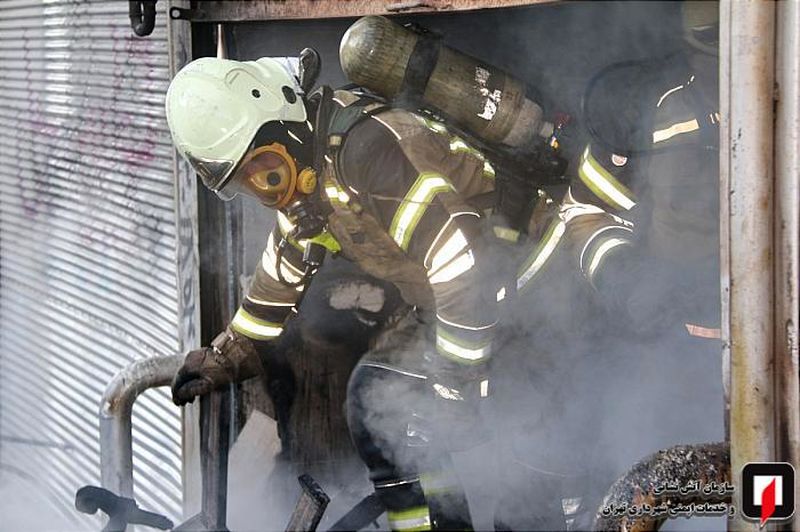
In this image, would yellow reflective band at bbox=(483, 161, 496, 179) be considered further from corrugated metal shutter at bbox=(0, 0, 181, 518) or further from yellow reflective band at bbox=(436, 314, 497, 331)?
corrugated metal shutter at bbox=(0, 0, 181, 518)

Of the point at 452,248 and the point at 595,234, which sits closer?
the point at 452,248

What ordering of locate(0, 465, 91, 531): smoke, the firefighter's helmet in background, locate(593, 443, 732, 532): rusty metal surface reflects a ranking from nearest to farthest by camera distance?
locate(593, 443, 732, 532): rusty metal surface < the firefighter's helmet in background < locate(0, 465, 91, 531): smoke

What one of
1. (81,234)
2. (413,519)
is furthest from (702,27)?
(81,234)

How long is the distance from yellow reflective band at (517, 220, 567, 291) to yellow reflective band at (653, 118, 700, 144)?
58cm

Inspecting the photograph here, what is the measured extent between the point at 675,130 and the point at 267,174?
151 centimetres

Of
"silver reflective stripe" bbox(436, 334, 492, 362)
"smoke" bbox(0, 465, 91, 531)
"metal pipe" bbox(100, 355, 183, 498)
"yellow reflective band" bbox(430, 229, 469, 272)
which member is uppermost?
"yellow reflective band" bbox(430, 229, 469, 272)

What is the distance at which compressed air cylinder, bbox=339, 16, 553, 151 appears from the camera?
3.57 m

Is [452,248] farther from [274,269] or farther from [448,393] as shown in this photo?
[274,269]

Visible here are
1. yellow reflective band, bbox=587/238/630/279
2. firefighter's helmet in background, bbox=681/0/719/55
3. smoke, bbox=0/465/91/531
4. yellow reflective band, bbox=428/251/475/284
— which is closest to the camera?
firefighter's helmet in background, bbox=681/0/719/55

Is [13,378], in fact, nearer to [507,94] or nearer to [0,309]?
[0,309]

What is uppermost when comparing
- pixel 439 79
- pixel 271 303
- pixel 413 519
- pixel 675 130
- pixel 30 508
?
pixel 439 79

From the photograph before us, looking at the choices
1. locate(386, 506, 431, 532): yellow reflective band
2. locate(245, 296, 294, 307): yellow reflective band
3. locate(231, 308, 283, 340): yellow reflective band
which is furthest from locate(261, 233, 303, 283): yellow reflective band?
locate(386, 506, 431, 532): yellow reflective band

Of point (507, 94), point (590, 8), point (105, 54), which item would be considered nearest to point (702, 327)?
point (507, 94)

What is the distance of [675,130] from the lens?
3.36 meters
